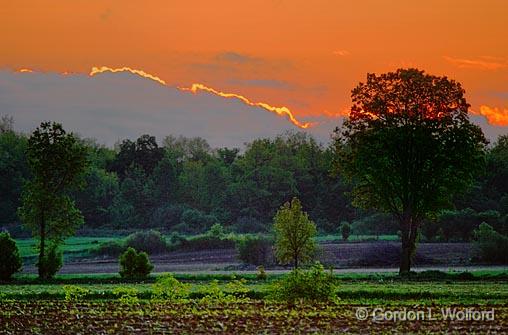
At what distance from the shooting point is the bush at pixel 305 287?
33.2 meters

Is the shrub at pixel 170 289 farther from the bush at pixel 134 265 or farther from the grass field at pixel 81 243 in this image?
the grass field at pixel 81 243

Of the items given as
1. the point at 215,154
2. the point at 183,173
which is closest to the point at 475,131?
the point at 183,173

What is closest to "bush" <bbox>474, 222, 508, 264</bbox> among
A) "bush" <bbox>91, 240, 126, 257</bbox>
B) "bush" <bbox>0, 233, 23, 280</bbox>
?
"bush" <bbox>91, 240, 126, 257</bbox>

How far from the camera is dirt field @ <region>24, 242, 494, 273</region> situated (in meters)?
75.6

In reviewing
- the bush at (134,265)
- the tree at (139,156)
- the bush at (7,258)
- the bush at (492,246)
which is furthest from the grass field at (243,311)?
the tree at (139,156)

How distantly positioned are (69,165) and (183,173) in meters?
81.3

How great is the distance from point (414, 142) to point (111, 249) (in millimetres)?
40087

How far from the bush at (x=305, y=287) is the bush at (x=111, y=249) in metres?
59.7

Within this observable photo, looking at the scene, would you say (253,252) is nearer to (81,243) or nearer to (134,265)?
(134,265)

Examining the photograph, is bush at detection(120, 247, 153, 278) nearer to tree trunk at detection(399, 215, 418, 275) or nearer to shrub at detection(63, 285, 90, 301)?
shrub at detection(63, 285, 90, 301)

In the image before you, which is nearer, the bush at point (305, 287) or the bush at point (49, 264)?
the bush at point (305, 287)

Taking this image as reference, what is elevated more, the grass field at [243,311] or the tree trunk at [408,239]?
the tree trunk at [408,239]

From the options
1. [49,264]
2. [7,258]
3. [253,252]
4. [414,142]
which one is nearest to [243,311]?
[7,258]

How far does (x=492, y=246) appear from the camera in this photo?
76.7m
